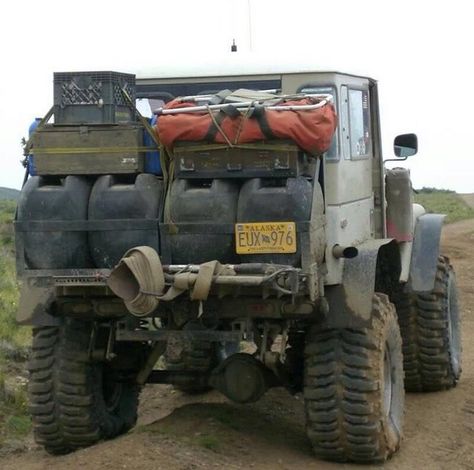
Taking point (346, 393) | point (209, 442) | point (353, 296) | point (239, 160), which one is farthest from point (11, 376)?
point (239, 160)

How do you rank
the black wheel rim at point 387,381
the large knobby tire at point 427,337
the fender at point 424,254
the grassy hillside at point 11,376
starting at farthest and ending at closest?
the large knobby tire at point 427,337
the fender at point 424,254
the grassy hillside at point 11,376
the black wheel rim at point 387,381

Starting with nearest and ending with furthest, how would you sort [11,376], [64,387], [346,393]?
[346,393], [64,387], [11,376]

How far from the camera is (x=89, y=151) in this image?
24.3ft

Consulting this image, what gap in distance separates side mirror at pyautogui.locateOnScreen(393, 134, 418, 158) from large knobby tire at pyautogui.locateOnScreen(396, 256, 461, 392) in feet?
3.81

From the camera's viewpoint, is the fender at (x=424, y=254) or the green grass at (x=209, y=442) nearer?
the green grass at (x=209, y=442)

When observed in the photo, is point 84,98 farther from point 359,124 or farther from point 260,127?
point 359,124

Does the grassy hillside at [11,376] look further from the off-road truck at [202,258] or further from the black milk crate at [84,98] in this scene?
the black milk crate at [84,98]

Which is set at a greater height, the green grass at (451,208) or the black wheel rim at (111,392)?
the green grass at (451,208)

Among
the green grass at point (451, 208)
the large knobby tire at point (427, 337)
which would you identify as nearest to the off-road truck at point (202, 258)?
the large knobby tire at point (427, 337)

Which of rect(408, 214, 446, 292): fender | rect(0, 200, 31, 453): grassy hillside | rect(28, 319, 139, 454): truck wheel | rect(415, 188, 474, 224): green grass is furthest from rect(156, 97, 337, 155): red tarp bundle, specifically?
rect(415, 188, 474, 224): green grass

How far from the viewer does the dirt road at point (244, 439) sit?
7.50 m

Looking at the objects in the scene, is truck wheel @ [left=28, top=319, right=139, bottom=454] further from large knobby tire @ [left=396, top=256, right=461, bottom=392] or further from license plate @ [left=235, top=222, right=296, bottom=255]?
large knobby tire @ [left=396, top=256, right=461, bottom=392]

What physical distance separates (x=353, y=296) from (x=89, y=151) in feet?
5.92

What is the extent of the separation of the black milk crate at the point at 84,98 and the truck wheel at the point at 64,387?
4.42ft
